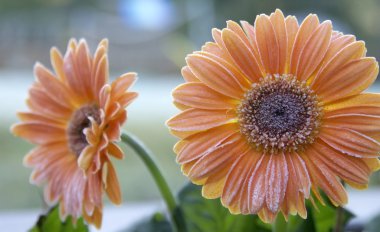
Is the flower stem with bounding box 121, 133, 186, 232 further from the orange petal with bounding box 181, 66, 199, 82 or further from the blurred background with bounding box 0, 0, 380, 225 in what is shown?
the blurred background with bounding box 0, 0, 380, 225

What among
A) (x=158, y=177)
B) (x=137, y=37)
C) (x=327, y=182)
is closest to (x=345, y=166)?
(x=327, y=182)

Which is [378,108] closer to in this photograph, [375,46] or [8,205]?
[8,205]

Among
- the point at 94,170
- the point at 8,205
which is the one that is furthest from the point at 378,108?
the point at 8,205

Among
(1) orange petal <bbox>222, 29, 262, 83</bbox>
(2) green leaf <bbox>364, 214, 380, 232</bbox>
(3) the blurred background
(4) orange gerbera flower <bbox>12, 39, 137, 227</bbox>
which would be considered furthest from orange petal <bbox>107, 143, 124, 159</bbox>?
(3) the blurred background

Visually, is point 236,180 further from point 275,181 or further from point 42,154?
point 42,154

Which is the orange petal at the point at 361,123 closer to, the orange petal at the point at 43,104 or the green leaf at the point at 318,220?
the green leaf at the point at 318,220

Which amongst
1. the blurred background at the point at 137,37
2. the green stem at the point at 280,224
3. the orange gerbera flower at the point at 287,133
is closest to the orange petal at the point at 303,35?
the orange gerbera flower at the point at 287,133

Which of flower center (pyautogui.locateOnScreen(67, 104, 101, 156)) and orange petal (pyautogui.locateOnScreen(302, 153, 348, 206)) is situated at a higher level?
flower center (pyautogui.locateOnScreen(67, 104, 101, 156))
